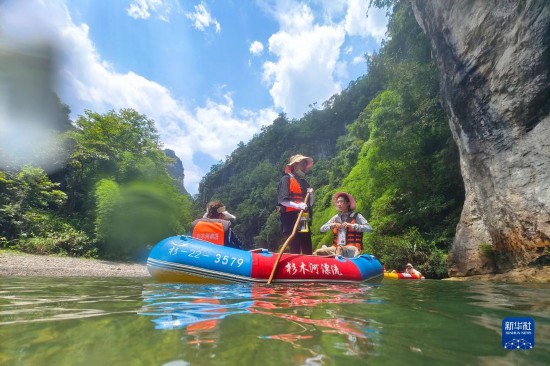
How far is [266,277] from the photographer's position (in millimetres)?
4715

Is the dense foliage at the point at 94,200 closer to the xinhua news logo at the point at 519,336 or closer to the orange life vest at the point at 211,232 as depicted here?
the orange life vest at the point at 211,232

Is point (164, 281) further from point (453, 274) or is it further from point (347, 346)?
point (453, 274)

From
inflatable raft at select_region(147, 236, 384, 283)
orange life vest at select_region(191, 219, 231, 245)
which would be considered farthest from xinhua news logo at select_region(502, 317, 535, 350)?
orange life vest at select_region(191, 219, 231, 245)

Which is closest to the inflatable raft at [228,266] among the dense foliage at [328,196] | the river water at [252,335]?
the river water at [252,335]

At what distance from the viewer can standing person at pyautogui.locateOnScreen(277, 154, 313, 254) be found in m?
5.85

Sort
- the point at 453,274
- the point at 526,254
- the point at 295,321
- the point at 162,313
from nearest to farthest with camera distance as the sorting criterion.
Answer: the point at 295,321, the point at 162,313, the point at 526,254, the point at 453,274

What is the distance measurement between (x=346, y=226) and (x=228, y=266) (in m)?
2.89

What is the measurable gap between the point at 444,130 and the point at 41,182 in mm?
20295

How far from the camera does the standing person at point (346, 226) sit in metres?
6.55

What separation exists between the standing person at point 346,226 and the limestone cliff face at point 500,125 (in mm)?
4063

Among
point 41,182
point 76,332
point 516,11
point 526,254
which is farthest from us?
point 41,182

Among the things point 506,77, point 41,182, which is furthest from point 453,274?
point 41,182

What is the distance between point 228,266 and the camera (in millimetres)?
4680

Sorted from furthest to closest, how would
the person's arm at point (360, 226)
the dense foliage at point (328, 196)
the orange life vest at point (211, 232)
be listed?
the dense foliage at point (328, 196) < the person's arm at point (360, 226) < the orange life vest at point (211, 232)
